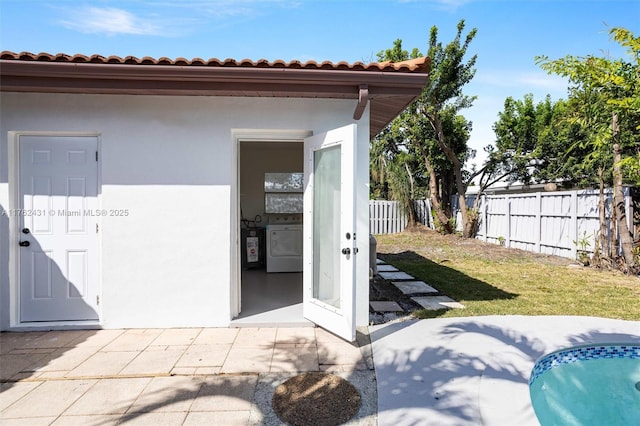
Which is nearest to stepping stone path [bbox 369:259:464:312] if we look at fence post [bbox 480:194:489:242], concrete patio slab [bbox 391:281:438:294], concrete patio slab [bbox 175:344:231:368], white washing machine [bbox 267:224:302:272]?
concrete patio slab [bbox 391:281:438:294]

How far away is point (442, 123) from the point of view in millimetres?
14711

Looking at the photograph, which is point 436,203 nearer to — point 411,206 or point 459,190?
point 459,190

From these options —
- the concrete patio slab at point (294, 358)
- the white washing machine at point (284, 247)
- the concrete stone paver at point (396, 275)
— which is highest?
the white washing machine at point (284, 247)

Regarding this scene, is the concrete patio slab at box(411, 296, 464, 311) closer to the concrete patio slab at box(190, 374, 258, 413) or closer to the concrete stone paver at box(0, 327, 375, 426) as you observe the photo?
the concrete stone paver at box(0, 327, 375, 426)

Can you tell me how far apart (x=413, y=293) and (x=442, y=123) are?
10.6 meters

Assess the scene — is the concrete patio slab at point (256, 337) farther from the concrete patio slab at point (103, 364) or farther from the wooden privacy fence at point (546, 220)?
the wooden privacy fence at point (546, 220)

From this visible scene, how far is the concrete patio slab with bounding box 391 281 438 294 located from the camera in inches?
247

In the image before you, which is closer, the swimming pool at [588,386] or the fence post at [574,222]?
the swimming pool at [588,386]

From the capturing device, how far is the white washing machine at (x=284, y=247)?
313 inches

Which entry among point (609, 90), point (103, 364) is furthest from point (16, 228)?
point (609, 90)

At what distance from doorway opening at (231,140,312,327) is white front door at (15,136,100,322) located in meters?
2.31

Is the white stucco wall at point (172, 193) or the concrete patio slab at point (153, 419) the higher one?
the white stucco wall at point (172, 193)

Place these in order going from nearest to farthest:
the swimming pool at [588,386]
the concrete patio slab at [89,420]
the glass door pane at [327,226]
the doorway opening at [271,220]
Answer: the concrete patio slab at [89,420]
the swimming pool at [588,386]
the glass door pane at [327,226]
the doorway opening at [271,220]

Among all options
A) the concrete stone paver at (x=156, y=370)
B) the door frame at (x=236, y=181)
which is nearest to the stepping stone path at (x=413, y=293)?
the concrete stone paver at (x=156, y=370)
